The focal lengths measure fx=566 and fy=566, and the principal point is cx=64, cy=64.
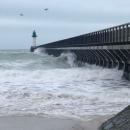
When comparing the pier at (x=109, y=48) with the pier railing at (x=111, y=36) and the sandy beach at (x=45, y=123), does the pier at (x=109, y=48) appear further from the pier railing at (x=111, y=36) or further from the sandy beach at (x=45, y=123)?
the sandy beach at (x=45, y=123)

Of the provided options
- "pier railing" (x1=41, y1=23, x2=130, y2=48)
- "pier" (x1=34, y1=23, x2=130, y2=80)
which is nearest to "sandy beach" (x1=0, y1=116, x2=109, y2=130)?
"pier" (x1=34, y1=23, x2=130, y2=80)

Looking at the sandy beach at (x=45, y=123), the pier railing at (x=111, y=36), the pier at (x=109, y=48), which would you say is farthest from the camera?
the pier railing at (x=111, y=36)

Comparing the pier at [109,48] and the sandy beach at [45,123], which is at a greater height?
the pier at [109,48]

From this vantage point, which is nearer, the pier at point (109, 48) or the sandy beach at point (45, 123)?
the sandy beach at point (45, 123)

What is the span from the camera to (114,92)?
18.1 metres

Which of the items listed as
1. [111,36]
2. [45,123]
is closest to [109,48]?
[111,36]

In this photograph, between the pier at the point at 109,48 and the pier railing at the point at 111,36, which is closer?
the pier at the point at 109,48

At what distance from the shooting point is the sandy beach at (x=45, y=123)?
11064 mm

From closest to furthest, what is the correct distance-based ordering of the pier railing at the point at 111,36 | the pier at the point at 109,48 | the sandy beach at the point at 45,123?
the sandy beach at the point at 45,123, the pier at the point at 109,48, the pier railing at the point at 111,36

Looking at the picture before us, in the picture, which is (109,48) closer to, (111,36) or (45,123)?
(111,36)

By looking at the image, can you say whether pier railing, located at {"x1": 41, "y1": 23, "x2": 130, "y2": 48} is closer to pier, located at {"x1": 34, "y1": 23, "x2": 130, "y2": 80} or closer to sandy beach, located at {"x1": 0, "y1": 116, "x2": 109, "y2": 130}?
pier, located at {"x1": 34, "y1": 23, "x2": 130, "y2": 80}

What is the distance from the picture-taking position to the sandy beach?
36.3 ft

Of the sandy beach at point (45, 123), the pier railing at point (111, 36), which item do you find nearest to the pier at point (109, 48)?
the pier railing at point (111, 36)

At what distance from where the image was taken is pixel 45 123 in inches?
458
